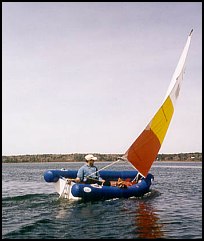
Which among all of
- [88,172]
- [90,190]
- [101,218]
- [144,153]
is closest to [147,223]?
[101,218]

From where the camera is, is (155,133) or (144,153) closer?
(144,153)

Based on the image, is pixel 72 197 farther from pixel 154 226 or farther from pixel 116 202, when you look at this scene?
pixel 154 226

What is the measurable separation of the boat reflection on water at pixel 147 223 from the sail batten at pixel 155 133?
310 cm

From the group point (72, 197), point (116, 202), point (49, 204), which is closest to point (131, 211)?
point (116, 202)

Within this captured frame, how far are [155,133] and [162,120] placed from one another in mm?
881

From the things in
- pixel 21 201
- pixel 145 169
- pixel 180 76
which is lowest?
pixel 21 201

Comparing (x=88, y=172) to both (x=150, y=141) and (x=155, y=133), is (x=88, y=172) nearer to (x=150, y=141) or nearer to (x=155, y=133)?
(x=150, y=141)

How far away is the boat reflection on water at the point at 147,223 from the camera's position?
1082cm

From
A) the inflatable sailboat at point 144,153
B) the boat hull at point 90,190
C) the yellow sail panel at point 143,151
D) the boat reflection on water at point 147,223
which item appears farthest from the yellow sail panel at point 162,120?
the boat reflection on water at point 147,223

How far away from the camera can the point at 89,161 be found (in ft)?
55.4

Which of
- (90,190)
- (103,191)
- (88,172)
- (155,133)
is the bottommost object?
(103,191)

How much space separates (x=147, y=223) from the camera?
12477 mm

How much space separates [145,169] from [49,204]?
579cm

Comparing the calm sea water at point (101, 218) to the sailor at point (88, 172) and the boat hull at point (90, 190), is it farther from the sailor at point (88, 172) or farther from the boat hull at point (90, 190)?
the sailor at point (88, 172)
